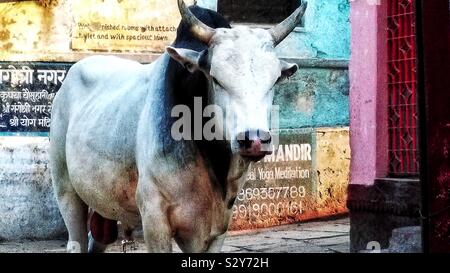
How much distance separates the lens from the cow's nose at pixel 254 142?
3.36 meters

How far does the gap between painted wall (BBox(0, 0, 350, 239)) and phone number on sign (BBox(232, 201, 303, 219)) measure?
0.07 metres

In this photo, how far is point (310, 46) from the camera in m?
8.35

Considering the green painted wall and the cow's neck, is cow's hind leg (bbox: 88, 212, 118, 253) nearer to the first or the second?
the cow's neck

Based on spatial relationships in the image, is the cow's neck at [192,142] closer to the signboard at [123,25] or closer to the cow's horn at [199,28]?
the cow's horn at [199,28]

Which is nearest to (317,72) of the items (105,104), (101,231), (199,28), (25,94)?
(25,94)

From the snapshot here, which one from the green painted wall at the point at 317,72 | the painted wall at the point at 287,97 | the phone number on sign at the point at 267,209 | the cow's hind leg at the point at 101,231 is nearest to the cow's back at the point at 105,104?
the cow's hind leg at the point at 101,231

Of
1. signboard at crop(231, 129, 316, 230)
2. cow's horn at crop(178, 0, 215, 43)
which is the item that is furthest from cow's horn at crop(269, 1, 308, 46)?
signboard at crop(231, 129, 316, 230)

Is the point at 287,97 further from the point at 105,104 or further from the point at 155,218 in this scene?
the point at 155,218

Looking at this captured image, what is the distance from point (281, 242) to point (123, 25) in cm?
233

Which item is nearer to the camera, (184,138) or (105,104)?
(184,138)

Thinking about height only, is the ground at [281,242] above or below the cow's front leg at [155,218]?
below

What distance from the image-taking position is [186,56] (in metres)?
3.78

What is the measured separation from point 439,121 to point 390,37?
211 centimetres
